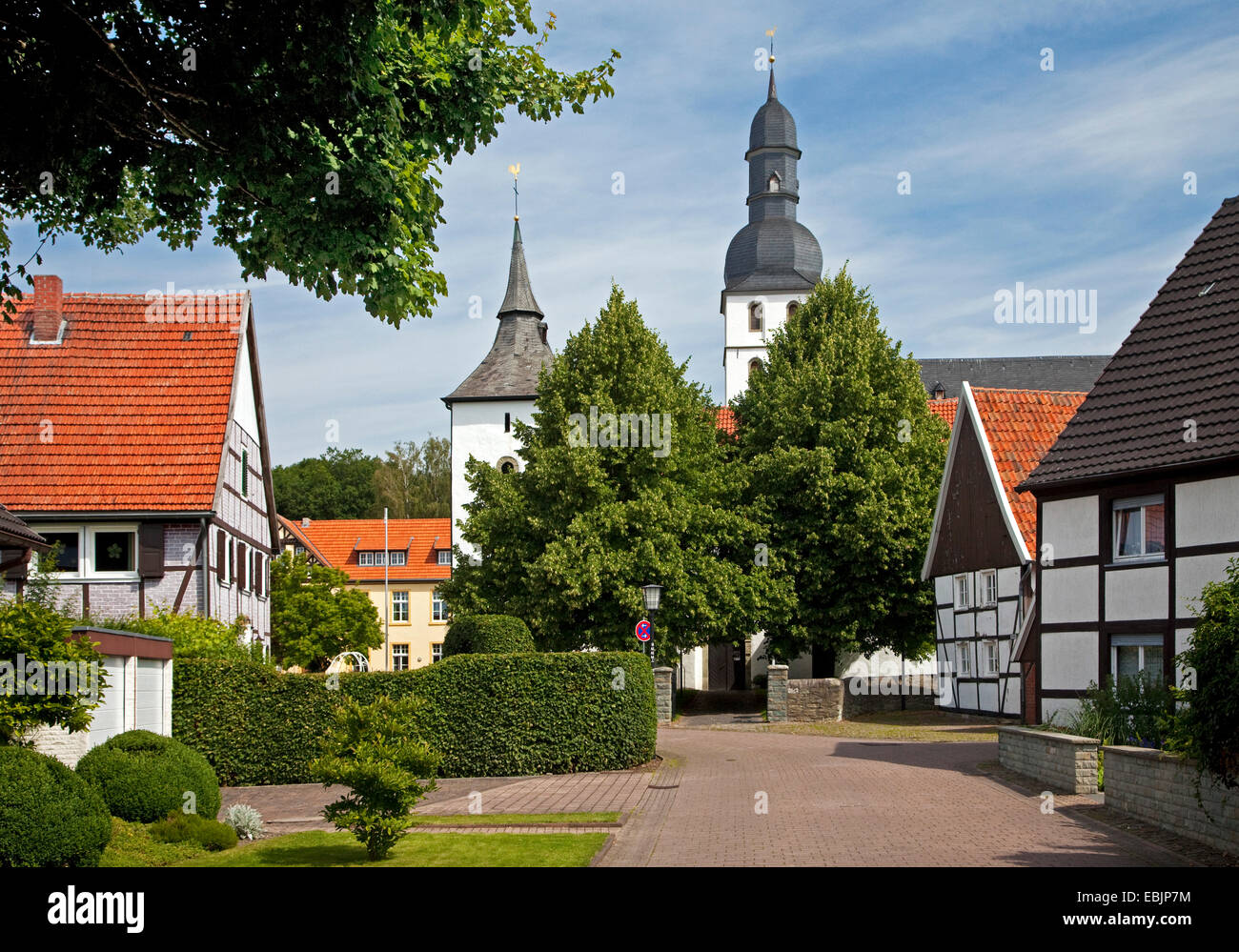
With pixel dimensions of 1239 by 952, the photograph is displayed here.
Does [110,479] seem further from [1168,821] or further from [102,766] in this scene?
[1168,821]

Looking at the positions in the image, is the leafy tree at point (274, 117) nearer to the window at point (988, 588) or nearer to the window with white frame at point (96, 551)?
the window with white frame at point (96, 551)

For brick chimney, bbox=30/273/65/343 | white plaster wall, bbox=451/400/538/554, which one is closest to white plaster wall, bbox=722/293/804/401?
white plaster wall, bbox=451/400/538/554

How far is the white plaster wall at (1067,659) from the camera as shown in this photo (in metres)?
20.5

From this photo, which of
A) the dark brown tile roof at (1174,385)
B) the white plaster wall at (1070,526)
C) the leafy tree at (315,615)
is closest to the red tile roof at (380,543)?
the leafy tree at (315,615)

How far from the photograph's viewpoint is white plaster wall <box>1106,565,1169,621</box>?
19.1 m

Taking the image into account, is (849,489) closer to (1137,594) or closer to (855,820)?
(1137,594)

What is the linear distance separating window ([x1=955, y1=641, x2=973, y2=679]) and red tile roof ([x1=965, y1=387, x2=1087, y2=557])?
4.07 m

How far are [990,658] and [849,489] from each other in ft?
23.3

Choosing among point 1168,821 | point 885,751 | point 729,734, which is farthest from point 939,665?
point 1168,821

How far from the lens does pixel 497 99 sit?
11.3 meters

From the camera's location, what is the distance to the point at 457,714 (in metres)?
21.7

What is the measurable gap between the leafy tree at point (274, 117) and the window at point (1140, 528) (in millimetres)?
12599

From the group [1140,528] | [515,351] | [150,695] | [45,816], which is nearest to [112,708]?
[150,695]

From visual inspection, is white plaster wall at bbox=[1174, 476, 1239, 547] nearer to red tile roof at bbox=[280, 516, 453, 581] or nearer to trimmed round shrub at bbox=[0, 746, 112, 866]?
trimmed round shrub at bbox=[0, 746, 112, 866]
